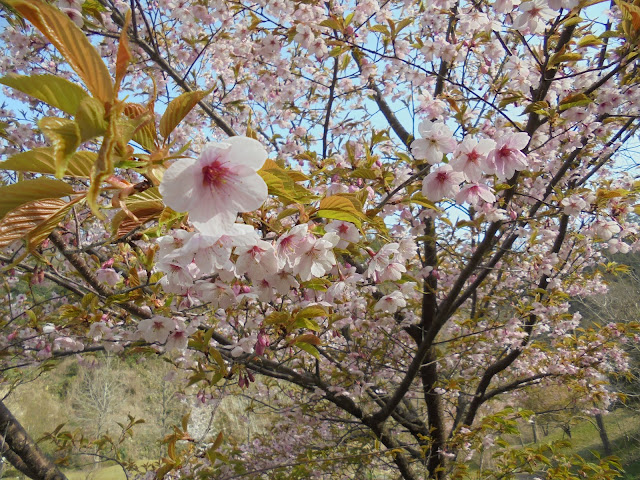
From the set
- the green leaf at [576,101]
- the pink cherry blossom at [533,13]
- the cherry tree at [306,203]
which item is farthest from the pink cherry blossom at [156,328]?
the pink cherry blossom at [533,13]

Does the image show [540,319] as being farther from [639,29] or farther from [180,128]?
[180,128]

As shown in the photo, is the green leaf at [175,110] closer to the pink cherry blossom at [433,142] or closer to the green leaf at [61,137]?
the green leaf at [61,137]

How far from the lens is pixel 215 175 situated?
61 centimetres

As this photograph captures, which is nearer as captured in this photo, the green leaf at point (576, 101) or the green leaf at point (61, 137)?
the green leaf at point (61, 137)

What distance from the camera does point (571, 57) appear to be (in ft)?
4.35

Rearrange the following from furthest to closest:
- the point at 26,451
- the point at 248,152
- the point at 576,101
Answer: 1. the point at 26,451
2. the point at 576,101
3. the point at 248,152

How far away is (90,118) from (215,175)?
219 millimetres

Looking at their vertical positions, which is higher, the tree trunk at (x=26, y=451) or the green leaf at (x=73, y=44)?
the green leaf at (x=73, y=44)

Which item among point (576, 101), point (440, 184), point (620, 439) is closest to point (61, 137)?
point (440, 184)

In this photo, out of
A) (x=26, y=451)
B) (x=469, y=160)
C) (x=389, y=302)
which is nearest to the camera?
(x=469, y=160)

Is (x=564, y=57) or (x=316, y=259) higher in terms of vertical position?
(x=564, y=57)

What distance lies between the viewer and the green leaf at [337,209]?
75 cm

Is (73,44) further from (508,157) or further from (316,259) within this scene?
(508,157)

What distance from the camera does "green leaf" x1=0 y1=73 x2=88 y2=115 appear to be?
0.43 m
